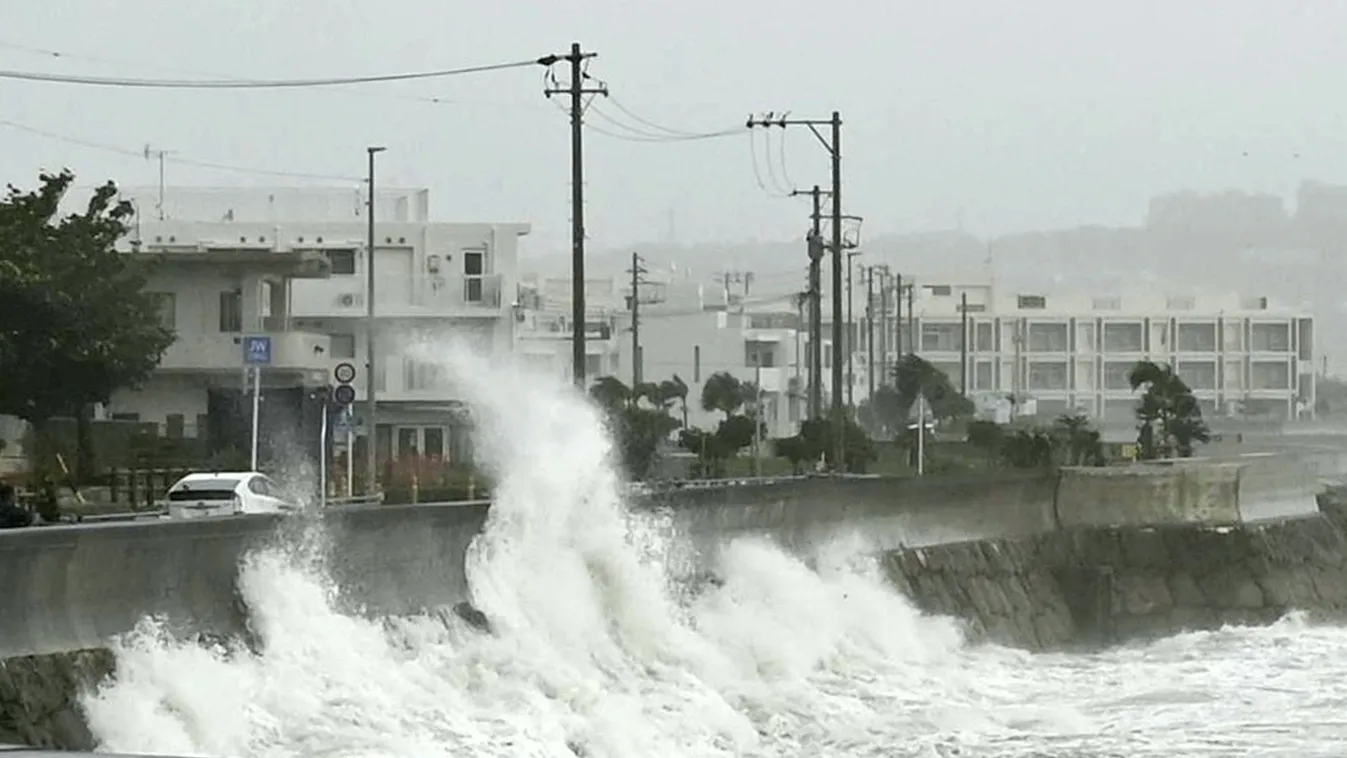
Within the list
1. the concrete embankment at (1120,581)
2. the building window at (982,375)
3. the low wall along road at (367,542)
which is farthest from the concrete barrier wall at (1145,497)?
the building window at (982,375)

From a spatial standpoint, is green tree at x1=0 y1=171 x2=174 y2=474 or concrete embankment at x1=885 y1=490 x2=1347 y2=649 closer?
concrete embankment at x1=885 y1=490 x2=1347 y2=649

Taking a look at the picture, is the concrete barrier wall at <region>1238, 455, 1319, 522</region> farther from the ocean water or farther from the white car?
A: the white car

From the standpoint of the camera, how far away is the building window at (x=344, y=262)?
7544 centimetres

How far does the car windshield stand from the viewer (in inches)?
1423

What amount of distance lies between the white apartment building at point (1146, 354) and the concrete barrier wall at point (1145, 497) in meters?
55.7

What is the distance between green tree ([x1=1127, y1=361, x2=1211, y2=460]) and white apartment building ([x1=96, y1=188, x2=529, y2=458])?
746 inches

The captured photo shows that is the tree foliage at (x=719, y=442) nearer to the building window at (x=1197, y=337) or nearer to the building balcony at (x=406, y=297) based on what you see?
the building balcony at (x=406, y=297)

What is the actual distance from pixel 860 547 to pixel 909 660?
3096 millimetres

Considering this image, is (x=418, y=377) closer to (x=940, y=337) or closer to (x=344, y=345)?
(x=344, y=345)

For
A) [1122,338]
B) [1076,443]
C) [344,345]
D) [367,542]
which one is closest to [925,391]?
[1076,443]

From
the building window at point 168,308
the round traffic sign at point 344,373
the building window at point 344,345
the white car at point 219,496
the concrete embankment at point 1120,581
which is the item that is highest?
the building window at point 168,308

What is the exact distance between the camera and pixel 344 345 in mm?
70812

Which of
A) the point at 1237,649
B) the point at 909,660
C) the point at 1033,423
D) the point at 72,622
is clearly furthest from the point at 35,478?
the point at 1033,423

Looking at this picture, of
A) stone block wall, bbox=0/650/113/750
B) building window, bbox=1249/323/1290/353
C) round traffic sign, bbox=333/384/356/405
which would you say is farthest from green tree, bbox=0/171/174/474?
building window, bbox=1249/323/1290/353
